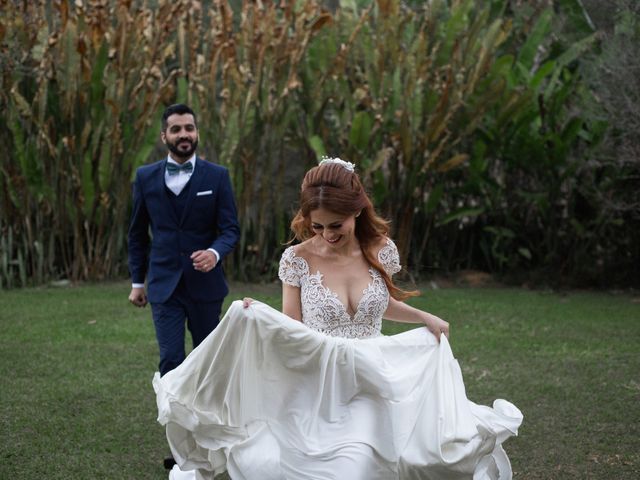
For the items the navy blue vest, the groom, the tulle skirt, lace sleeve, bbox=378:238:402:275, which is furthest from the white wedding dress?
the navy blue vest

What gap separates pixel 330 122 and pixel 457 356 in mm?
4223

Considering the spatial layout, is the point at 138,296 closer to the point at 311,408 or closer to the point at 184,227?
the point at 184,227

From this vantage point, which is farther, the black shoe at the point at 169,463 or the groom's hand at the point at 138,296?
the groom's hand at the point at 138,296

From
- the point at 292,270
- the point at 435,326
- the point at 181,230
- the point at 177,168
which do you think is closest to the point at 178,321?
the point at 181,230

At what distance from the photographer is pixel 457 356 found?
7820mm

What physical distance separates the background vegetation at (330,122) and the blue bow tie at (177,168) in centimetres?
477

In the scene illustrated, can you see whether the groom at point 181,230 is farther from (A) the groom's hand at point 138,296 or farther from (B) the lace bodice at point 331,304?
(B) the lace bodice at point 331,304

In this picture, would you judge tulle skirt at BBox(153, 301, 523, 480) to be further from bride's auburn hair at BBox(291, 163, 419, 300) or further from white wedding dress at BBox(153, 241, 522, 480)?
bride's auburn hair at BBox(291, 163, 419, 300)

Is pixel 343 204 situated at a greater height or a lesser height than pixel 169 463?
greater

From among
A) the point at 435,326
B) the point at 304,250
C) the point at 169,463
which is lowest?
the point at 169,463

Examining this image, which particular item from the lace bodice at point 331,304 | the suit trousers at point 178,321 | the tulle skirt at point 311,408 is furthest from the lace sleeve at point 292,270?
the suit trousers at point 178,321

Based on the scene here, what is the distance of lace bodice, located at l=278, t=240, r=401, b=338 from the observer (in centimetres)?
439

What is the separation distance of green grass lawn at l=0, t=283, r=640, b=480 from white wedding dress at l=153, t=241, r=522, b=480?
106 cm

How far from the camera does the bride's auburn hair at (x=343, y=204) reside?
4.31 meters
